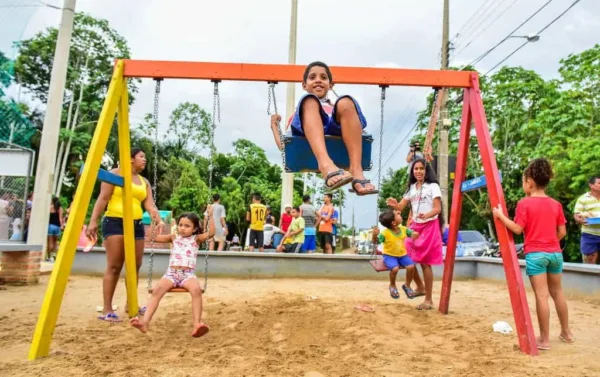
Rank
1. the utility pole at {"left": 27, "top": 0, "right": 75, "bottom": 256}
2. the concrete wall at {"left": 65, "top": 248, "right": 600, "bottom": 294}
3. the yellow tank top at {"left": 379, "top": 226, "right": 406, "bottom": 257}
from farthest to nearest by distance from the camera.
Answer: the concrete wall at {"left": 65, "top": 248, "right": 600, "bottom": 294}, the utility pole at {"left": 27, "top": 0, "right": 75, "bottom": 256}, the yellow tank top at {"left": 379, "top": 226, "right": 406, "bottom": 257}

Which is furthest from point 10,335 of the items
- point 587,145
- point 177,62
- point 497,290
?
point 587,145

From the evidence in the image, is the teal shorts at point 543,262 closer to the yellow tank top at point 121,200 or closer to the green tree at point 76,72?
the yellow tank top at point 121,200

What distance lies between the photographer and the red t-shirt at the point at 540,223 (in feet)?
11.8

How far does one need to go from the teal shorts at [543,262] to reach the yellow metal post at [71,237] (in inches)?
135

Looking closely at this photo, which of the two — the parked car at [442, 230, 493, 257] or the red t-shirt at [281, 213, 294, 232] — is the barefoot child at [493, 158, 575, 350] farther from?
the parked car at [442, 230, 493, 257]

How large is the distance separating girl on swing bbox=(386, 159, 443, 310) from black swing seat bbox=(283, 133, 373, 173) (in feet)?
2.64

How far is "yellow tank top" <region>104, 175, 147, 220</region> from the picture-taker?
435 centimetres

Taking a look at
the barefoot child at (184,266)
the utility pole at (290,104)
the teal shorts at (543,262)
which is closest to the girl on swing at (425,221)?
the teal shorts at (543,262)

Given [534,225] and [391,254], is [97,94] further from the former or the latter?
[534,225]

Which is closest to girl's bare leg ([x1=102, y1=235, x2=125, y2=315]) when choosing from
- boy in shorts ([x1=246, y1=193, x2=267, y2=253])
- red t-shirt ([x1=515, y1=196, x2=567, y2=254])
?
red t-shirt ([x1=515, y1=196, x2=567, y2=254])

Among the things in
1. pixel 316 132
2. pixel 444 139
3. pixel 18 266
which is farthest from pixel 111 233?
pixel 444 139

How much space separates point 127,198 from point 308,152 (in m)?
1.69

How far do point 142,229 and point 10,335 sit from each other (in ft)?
4.59

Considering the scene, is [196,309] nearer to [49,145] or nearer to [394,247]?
[394,247]
